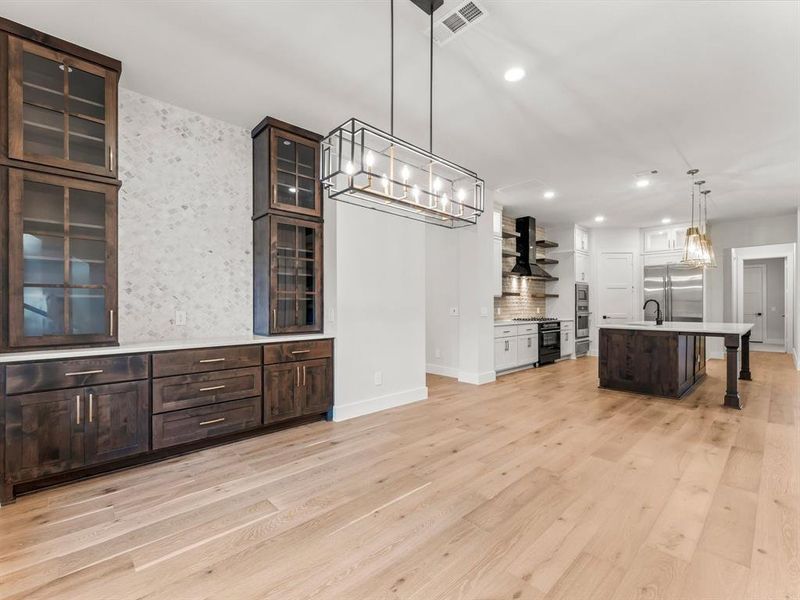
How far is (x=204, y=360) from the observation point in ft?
10.2

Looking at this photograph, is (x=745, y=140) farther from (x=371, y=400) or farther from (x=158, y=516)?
(x=158, y=516)

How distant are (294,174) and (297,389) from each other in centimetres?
214

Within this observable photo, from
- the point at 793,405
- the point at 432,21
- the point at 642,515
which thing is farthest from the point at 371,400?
the point at 793,405

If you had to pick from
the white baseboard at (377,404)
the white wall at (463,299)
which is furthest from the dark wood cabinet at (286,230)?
the white wall at (463,299)

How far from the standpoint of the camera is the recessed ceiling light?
2846 millimetres

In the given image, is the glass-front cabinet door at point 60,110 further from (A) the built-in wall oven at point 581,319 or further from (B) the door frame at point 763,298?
(B) the door frame at point 763,298

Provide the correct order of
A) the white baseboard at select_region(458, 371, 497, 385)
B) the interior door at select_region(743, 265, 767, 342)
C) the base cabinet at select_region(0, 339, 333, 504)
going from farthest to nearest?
1. the interior door at select_region(743, 265, 767, 342)
2. the white baseboard at select_region(458, 371, 497, 385)
3. the base cabinet at select_region(0, 339, 333, 504)

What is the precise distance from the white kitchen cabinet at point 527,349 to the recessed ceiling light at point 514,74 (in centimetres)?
466

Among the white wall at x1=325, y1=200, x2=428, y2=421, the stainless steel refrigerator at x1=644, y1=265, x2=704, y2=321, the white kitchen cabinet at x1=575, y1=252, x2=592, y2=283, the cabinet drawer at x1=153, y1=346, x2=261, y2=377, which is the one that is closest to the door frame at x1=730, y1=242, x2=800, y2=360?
the stainless steel refrigerator at x1=644, y1=265, x2=704, y2=321

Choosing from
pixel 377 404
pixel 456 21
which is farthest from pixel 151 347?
pixel 456 21

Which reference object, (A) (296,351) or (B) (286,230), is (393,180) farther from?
(A) (296,351)

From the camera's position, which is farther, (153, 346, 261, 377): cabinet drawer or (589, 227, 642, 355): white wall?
(589, 227, 642, 355): white wall

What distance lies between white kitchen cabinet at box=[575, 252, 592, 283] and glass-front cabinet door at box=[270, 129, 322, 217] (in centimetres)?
646

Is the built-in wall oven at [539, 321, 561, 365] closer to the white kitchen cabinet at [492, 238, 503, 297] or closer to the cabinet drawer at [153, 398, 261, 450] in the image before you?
the white kitchen cabinet at [492, 238, 503, 297]
